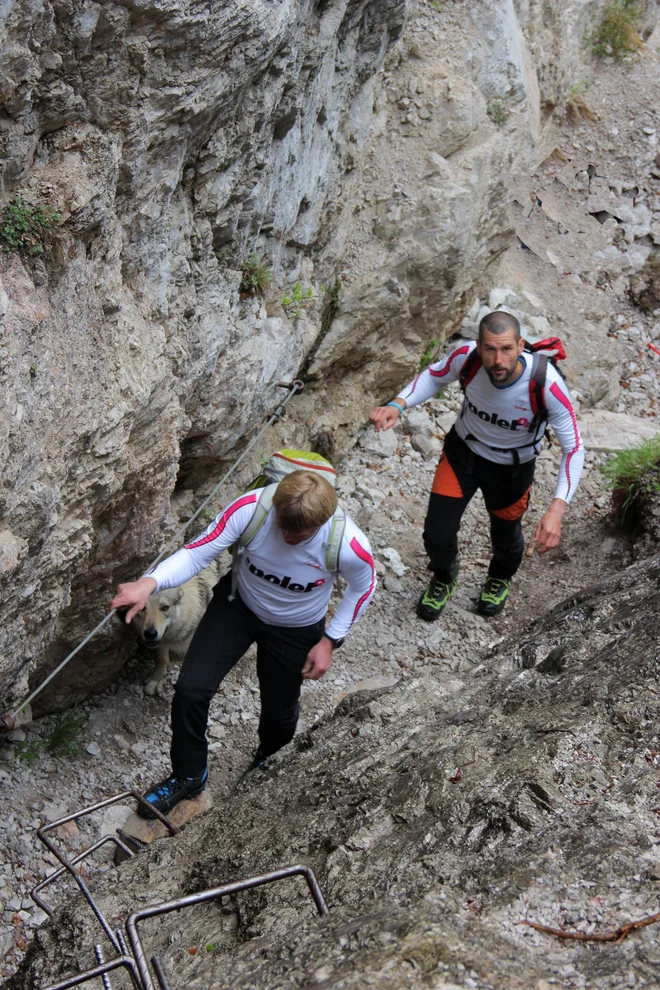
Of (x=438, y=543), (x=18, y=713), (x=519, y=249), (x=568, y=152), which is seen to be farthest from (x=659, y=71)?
(x=18, y=713)

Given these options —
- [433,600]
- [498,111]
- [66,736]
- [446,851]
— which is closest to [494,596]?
[433,600]

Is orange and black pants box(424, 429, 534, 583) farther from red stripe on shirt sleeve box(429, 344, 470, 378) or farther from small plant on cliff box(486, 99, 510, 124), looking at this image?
small plant on cliff box(486, 99, 510, 124)

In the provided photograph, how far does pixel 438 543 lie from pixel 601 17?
9521mm

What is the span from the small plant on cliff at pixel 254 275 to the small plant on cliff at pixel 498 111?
385 cm

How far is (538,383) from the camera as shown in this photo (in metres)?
5.49

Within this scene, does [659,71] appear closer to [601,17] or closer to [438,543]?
[601,17]

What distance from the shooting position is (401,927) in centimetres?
226

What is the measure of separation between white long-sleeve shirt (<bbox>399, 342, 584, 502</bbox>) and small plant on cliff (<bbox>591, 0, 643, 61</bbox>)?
8604 mm

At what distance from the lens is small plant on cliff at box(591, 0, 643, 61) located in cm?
1191

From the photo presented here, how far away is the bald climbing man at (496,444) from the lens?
213 inches

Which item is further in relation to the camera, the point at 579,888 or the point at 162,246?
the point at 162,246

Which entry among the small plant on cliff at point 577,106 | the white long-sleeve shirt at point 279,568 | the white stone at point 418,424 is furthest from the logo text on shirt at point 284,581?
the small plant on cliff at point 577,106

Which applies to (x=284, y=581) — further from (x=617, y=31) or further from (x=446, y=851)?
(x=617, y=31)

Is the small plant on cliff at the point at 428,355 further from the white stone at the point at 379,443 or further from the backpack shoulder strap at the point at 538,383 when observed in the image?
the backpack shoulder strap at the point at 538,383
